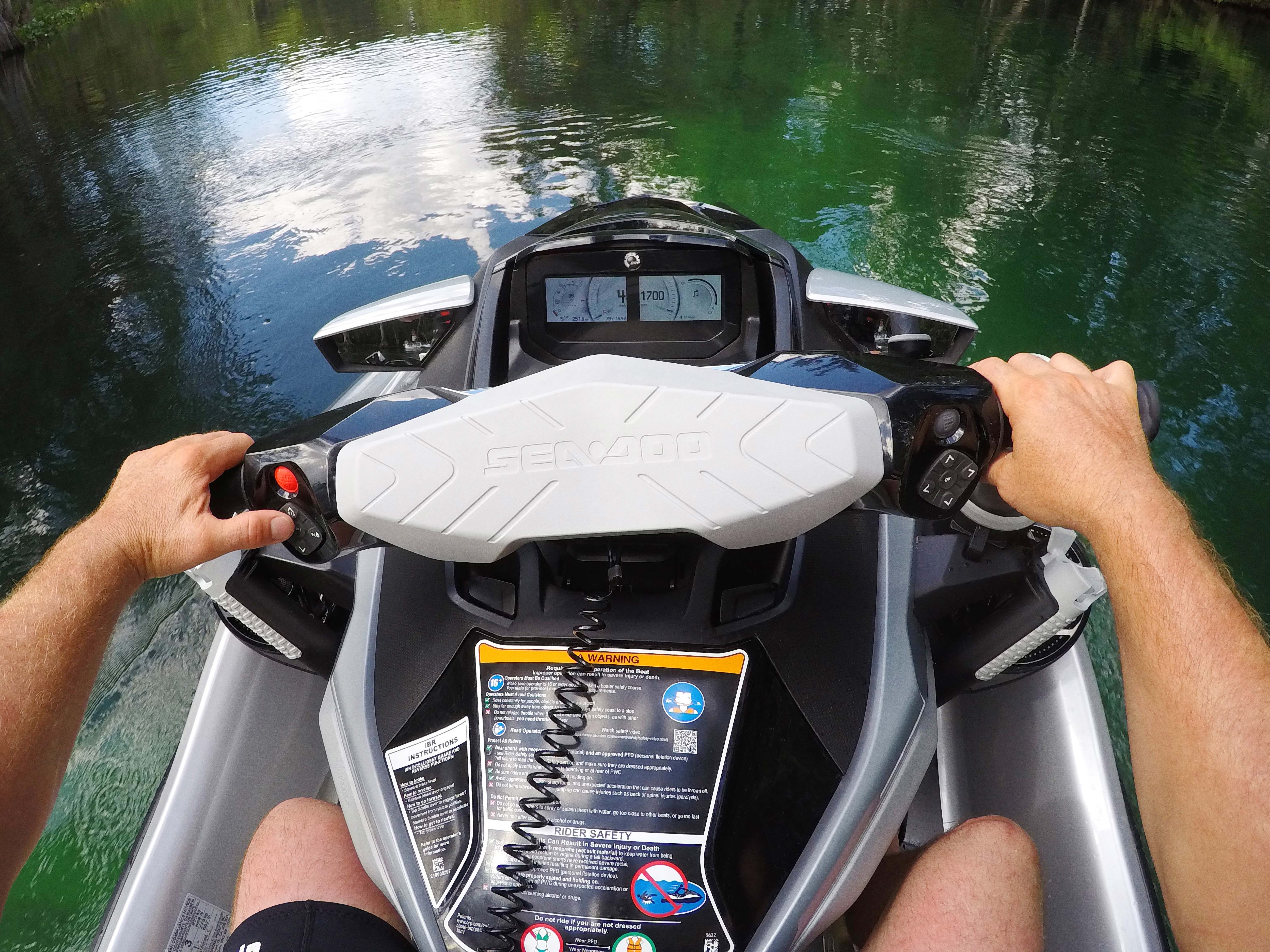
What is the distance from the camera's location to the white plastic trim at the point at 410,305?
2.07 metres

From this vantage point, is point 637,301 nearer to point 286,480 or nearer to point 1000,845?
point 286,480

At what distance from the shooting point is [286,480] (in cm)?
101

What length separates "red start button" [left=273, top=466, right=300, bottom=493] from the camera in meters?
1.01

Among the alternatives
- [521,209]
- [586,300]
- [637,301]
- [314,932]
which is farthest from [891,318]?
[521,209]

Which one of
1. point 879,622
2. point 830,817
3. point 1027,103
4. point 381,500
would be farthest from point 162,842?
point 1027,103

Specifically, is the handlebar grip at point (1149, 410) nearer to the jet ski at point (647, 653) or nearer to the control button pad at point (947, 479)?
the jet ski at point (647, 653)

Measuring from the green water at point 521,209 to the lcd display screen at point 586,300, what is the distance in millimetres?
1464

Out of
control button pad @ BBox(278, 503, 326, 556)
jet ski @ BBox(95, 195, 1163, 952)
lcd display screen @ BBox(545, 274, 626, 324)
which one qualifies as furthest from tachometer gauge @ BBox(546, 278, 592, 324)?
control button pad @ BBox(278, 503, 326, 556)

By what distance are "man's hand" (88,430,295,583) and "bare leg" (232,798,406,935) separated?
43 cm

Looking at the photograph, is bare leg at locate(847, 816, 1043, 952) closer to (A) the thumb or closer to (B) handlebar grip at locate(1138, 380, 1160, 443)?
(B) handlebar grip at locate(1138, 380, 1160, 443)

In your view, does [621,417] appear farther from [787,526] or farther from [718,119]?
[718,119]

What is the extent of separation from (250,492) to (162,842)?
758 millimetres

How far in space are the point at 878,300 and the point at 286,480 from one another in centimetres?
147

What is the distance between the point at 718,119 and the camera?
6.37 m
